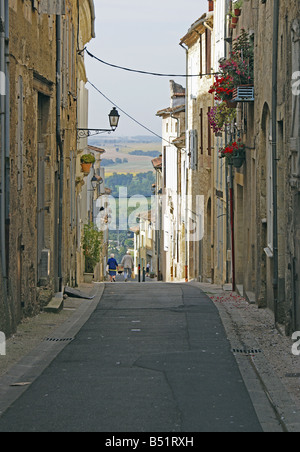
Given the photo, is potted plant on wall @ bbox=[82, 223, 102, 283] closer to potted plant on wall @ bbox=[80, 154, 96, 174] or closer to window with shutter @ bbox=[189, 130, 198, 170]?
potted plant on wall @ bbox=[80, 154, 96, 174]

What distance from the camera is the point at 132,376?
8.99 m

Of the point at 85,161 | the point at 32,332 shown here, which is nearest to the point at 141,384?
the point at 32,332

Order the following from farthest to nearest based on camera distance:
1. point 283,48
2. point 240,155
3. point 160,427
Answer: point 240,155, point 283,48, point 160,427

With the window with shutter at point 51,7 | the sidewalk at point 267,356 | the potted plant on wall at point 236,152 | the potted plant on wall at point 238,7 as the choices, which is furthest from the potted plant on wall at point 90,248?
the window with shutter at point 51,7

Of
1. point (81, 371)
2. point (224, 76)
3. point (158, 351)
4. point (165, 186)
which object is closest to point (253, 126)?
point (224, 76)

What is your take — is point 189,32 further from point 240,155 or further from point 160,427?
point 160,427

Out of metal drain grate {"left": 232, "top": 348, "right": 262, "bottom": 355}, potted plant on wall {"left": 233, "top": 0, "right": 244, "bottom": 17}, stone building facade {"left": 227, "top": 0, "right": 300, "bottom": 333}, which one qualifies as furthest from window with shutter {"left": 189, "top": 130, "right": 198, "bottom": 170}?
metal drain grate {"left": 232, "top": 348, "right": 262, "bottom": 355}

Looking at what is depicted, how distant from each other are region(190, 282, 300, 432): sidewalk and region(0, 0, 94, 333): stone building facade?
3.10 metres

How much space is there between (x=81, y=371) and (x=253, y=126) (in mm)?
9430

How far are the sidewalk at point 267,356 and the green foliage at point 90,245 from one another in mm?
10488

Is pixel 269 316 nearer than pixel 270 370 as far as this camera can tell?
No

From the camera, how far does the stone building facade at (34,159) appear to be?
12.5m

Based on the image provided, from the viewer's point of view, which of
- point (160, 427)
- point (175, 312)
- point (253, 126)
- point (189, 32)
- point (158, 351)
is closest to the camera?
point (160, 427)

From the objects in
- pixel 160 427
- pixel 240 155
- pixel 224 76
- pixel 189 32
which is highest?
pixel 189 32
